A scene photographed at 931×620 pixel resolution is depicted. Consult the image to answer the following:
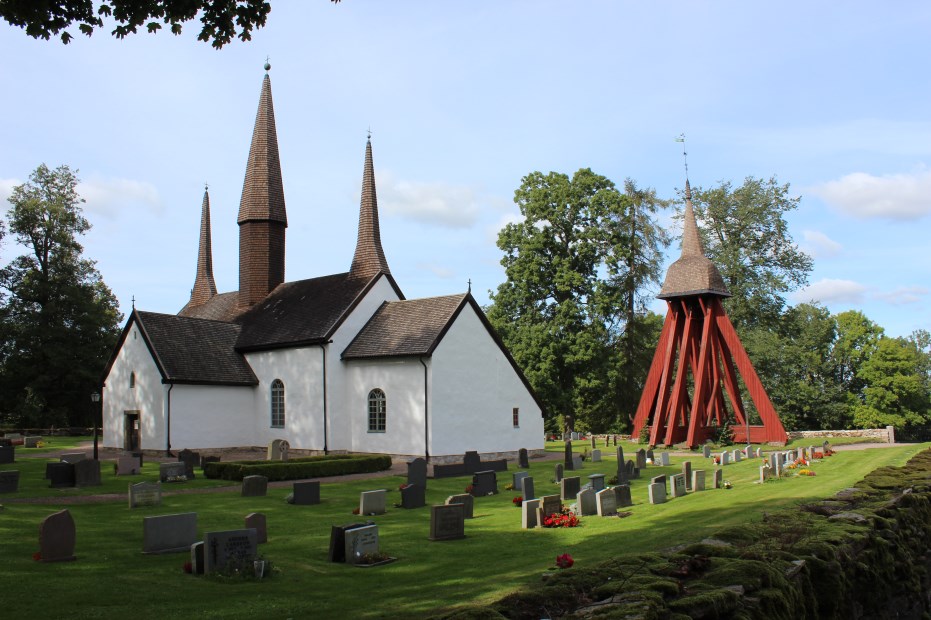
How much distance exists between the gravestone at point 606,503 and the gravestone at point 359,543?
218 inches

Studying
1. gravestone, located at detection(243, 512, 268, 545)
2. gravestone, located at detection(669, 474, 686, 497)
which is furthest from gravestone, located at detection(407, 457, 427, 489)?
gravestone, located at detection(243, 512, 268, 545)

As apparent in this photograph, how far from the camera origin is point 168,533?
11047 millimetres

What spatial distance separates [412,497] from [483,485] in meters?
3.05

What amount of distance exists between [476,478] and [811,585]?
11.7 metres

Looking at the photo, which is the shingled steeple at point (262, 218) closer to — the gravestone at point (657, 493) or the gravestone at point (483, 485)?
the gravestone at point (483, 485)

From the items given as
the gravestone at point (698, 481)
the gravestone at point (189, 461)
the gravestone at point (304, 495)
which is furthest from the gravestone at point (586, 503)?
the gravestone at point (189, 461)

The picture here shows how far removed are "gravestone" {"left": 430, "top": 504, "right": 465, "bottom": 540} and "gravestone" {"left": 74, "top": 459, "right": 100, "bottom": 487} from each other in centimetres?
1201

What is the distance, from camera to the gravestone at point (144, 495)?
619 inches

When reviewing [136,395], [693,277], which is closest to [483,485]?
[136,395]

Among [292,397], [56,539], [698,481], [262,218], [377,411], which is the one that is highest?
[262,218]

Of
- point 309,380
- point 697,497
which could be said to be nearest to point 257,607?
point 697,497

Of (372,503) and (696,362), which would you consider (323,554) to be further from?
(696,362)

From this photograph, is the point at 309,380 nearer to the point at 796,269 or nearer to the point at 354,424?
the point at 354,424

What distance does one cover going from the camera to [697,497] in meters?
17.4
